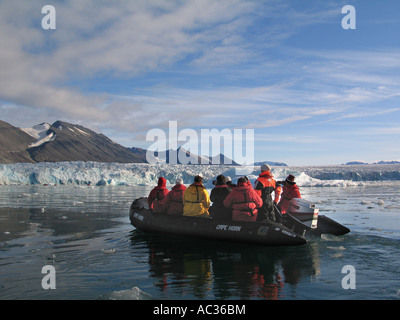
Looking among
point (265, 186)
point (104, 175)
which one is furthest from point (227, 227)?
→ point (104, 175)

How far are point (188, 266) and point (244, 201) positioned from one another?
2.23m

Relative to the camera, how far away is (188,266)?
6316mm

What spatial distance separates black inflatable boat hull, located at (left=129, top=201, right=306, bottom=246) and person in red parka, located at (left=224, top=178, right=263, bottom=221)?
18 centimetres

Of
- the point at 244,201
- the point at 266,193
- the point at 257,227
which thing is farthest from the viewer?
the point at 266,193

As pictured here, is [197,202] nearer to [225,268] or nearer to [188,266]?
[188,266]

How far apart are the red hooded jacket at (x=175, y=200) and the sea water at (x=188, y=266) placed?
71 cm

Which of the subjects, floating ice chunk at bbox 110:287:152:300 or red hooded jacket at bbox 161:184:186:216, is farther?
red hooded jacket at bbox 161:184:186:216

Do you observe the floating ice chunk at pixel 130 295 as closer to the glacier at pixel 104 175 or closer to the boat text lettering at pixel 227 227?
the boat text lettering at pixel 227 227

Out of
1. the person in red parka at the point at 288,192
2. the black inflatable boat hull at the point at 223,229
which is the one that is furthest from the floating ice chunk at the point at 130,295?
the person in red parka at the point at 288,192

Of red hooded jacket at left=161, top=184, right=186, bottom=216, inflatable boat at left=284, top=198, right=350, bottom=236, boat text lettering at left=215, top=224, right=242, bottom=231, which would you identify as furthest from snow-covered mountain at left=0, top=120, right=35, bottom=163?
inflatable boat at left=284, top=198, right=350, bottom=236

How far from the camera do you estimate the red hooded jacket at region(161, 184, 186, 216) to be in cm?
930

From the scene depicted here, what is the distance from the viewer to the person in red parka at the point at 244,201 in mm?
7855

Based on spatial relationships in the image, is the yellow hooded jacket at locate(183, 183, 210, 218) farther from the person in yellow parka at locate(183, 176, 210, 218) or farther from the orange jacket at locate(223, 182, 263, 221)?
the orange jacket at locate(223, 182, 263, 221)
